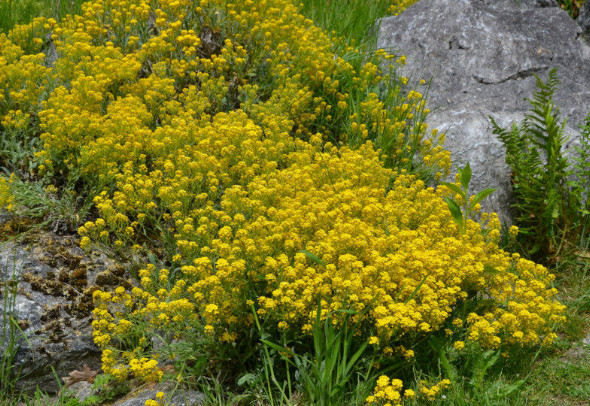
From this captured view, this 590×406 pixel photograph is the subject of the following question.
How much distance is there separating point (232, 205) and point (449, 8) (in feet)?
13.2

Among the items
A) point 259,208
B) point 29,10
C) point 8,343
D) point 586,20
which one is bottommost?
point 8,343

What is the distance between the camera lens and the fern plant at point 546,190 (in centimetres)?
457

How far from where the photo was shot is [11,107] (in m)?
4.75

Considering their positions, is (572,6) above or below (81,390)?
above

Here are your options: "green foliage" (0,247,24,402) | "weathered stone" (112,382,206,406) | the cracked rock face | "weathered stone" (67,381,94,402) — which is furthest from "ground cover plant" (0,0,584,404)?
"green foliage" (0,247,24,402)

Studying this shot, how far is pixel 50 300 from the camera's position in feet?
12.1

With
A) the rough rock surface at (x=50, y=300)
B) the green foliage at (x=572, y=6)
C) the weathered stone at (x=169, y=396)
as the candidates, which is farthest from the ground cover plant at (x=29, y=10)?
the green foliage at (x=572, y=6)

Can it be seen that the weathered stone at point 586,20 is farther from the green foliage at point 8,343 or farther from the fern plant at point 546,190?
the green foliage at point 8,343

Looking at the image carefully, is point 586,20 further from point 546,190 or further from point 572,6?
point 546,190

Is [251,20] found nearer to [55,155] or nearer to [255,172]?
[255,172]

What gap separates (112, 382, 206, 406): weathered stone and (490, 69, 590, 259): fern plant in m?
2.93

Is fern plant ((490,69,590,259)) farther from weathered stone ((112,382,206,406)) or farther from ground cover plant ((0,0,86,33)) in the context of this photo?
ground cover plant ((0,0,86,33))

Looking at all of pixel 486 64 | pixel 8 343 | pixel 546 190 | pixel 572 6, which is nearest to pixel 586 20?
pixel 486 64

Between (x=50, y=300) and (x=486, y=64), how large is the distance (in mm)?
4725
